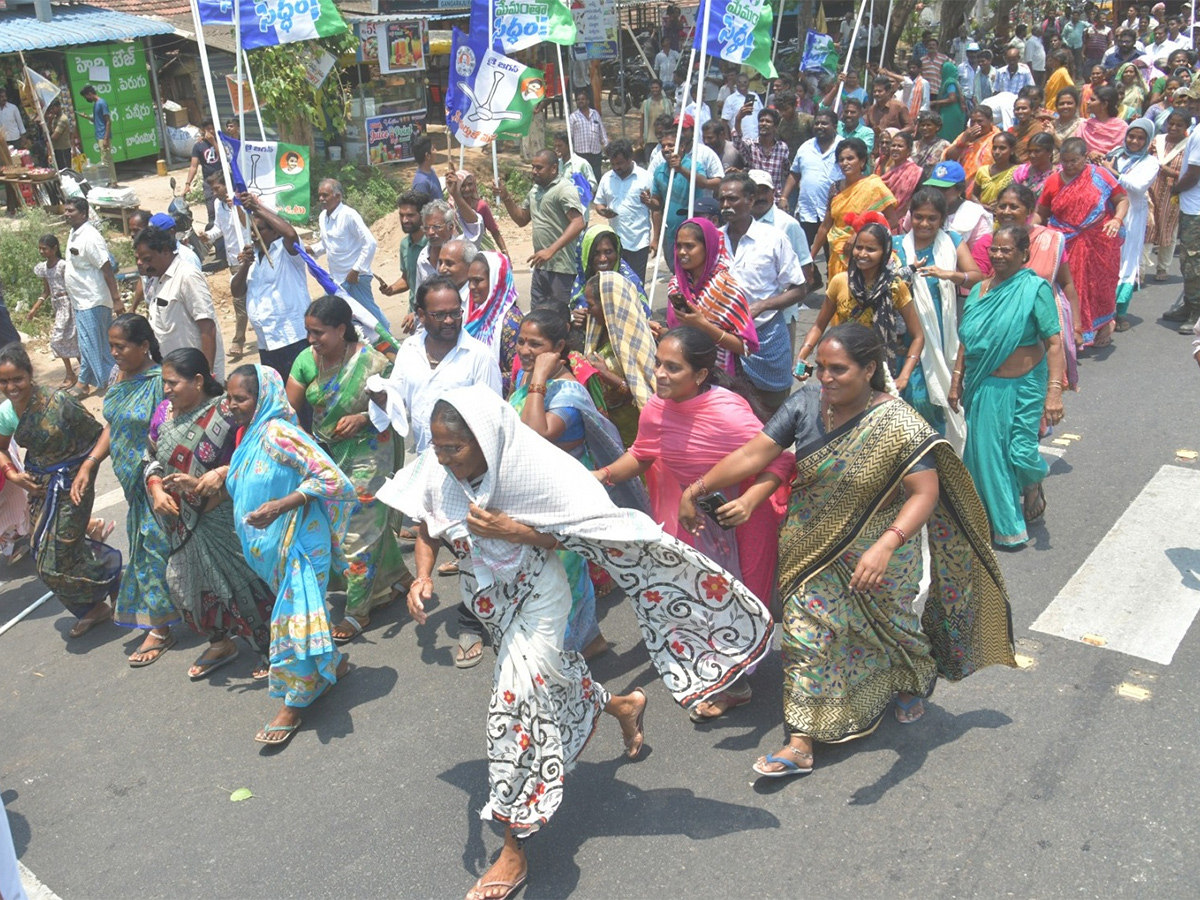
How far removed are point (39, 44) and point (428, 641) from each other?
47.3 ft

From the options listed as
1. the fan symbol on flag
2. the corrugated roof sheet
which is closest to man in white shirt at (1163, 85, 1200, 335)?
the fan symbol on flag

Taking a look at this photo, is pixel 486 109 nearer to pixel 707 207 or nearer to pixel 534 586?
pixel 707 207

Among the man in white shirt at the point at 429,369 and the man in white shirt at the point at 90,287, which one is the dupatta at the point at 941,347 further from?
the man in white shirt at the point at 90,287

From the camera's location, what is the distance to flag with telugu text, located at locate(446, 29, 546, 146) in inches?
Answer: 336

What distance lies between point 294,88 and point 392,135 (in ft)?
8.97

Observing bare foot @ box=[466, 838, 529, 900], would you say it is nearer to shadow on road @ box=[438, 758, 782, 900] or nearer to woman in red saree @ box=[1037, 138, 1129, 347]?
shadow on road @ box=[438, 758, 782, 900]

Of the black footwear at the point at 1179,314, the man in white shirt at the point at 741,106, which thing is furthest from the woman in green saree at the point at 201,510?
the man in white shirt at the point at 741,106

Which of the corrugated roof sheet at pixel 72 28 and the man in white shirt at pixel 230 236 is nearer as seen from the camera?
the man in white shirt at pixel 230 236

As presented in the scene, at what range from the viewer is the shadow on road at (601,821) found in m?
3.58

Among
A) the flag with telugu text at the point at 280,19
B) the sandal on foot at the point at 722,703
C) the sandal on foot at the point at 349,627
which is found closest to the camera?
the sandal on foot at the point at 722,703

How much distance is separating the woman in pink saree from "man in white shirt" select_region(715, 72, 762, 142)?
9398 millimetres

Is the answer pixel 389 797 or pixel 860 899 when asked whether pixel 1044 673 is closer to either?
pixel 860 899

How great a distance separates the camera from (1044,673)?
14.5 feet

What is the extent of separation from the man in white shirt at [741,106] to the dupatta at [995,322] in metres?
7.84
